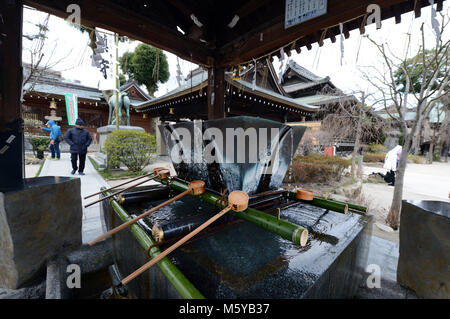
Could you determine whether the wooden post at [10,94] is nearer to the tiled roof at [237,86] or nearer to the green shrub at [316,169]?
the tiled roof at [237,86]

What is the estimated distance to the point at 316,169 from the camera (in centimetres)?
755

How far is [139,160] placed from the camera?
764cm

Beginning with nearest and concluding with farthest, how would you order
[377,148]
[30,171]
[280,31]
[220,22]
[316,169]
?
[280,31] → [220,22] → [30,171] → [316,169] → [377,148]

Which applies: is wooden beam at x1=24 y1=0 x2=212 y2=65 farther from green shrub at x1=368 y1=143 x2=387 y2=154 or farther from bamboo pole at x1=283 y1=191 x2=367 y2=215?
green shrub at x1=368 y1=143 x2=387 y2=154

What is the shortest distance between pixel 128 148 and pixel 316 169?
7.48 m

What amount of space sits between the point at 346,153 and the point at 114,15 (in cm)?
2108

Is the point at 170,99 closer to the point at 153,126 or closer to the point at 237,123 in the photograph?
the point at 237,123

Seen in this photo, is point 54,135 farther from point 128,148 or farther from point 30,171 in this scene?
point 128,148

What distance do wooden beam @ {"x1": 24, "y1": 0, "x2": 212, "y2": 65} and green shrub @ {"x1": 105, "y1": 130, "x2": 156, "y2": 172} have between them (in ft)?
17.4

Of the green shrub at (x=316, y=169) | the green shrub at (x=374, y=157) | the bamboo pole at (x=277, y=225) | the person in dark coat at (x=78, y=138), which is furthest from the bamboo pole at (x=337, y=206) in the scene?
the green shrub at (x=374, y=157)

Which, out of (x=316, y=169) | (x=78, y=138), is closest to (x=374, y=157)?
(x=316, y=169)

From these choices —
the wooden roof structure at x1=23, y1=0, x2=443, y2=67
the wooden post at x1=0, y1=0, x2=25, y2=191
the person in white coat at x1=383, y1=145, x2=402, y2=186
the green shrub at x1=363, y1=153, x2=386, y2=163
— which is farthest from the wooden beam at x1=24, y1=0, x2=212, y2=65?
the green shrub at x1=363, y1=153, x2=386, y2=163

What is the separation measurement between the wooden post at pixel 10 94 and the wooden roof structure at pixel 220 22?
342 mm

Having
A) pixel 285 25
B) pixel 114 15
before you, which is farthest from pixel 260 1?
pixel 114 15
